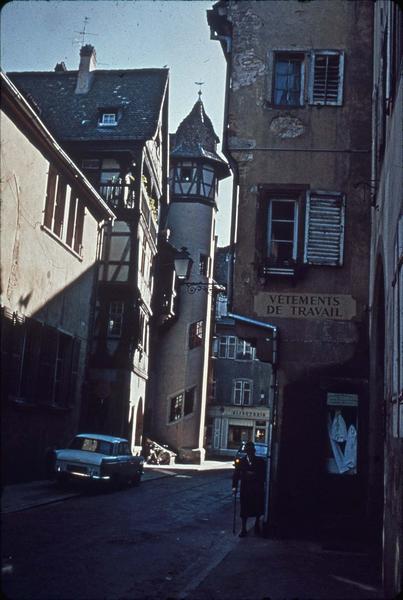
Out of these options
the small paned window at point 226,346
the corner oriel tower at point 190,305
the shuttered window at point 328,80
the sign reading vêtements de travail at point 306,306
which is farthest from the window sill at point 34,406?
the small paned window at point 226,346

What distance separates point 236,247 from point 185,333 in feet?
86.0

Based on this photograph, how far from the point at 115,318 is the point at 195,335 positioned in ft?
36.5

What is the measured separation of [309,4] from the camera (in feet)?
45.8

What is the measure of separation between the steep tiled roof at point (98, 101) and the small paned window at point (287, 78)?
16.1 m

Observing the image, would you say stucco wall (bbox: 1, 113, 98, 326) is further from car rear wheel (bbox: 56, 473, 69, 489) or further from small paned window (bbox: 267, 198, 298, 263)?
small paned window (bbox: 267, 198, 298, 263)

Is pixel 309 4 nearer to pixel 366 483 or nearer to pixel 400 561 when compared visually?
pixel 366 483

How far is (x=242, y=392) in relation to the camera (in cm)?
5006

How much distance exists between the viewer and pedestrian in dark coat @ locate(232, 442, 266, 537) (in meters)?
12.3

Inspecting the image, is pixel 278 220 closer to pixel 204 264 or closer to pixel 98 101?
pixel 98 101

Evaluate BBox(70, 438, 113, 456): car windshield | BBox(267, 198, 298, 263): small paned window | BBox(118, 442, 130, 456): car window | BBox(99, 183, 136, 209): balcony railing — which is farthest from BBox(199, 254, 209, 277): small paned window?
BBox(267, 198, 298, 263): small paned window

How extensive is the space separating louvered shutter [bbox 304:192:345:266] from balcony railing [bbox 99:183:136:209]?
54.2 feet

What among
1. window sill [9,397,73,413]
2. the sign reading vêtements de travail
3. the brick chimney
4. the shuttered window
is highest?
the brick chimney

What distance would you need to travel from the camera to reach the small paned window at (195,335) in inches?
1569

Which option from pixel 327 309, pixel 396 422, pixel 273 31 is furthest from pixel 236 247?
pixel 396 422
